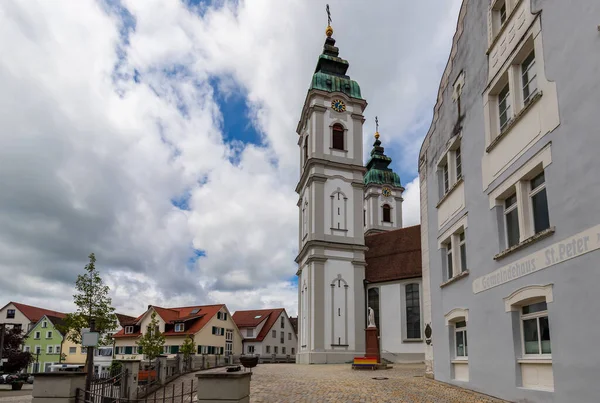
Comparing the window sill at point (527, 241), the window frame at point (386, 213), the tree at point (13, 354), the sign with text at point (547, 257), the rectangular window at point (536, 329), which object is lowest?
the tree at point (13, 354)

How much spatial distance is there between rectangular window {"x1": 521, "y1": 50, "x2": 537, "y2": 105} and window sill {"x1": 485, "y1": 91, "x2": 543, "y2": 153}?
0.38 meters

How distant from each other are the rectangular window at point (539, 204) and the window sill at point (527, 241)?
287 mm

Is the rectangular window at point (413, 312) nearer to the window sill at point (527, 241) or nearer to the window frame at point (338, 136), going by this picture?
the window frame at point (338, 136)

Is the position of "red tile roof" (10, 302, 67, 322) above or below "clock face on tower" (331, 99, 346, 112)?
below

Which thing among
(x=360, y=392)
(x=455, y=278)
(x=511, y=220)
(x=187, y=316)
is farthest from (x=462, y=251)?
(x=187, y=316)

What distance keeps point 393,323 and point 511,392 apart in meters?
27.9

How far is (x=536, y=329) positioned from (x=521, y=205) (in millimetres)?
2629

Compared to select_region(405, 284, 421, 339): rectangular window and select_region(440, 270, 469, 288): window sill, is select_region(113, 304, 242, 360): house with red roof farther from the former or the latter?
select_region(440, 270, 469, 288): window sill

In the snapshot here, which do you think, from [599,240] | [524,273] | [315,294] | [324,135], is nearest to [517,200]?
[524,273]

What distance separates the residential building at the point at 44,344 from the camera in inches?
2901

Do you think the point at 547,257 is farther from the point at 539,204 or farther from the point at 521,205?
the point at 521,205

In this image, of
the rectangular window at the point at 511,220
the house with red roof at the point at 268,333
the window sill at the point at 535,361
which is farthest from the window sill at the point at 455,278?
the house with red roof at the point at 268,333

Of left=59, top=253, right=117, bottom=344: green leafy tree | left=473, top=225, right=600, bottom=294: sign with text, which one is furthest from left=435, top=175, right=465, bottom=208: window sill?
left=59, top=253, right=117, bottom=344: green leafy tree

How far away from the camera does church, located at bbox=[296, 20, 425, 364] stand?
3853 cm
